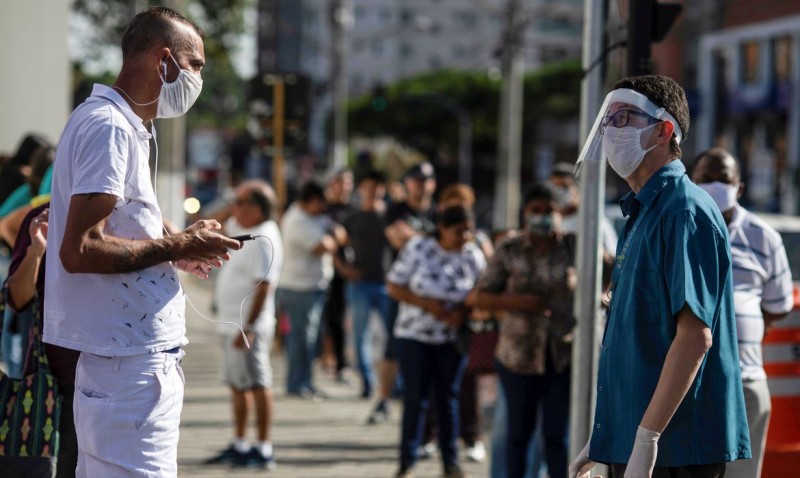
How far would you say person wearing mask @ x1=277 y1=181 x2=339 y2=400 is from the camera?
38.3 feet

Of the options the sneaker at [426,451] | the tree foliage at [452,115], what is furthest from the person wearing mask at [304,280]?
the tree foliage at [452,115]

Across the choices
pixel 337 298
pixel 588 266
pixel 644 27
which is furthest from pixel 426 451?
pixel 644 27

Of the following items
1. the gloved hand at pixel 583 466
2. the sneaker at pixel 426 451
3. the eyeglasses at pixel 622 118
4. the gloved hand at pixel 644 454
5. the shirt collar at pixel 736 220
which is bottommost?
the sneaker at pixel 426 451

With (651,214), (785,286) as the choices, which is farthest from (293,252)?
(651,214)

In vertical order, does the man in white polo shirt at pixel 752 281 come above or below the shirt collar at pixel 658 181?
below

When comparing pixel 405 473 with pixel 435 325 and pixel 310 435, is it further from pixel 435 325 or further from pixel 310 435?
pixel 310 435

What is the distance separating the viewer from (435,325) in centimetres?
824

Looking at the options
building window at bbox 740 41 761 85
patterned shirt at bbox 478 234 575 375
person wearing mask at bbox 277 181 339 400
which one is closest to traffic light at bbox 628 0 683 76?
patterned shirt at bbox 478 234 575 375

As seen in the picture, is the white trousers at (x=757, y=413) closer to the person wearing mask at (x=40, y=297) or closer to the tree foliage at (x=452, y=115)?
the person wearing mask at (x=40, y=297)

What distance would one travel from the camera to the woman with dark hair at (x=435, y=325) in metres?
8.22

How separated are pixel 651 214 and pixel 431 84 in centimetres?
7427

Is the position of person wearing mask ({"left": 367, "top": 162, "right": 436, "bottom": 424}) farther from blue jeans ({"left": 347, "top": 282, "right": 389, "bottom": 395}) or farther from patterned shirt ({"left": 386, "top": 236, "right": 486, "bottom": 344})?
patterned shirt ({"left": 386, "top": 236, "right": 486, "bottom": 344})

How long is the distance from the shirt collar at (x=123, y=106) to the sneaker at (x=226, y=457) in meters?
5.02

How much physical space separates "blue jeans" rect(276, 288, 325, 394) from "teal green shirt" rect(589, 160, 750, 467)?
26.1 ft
